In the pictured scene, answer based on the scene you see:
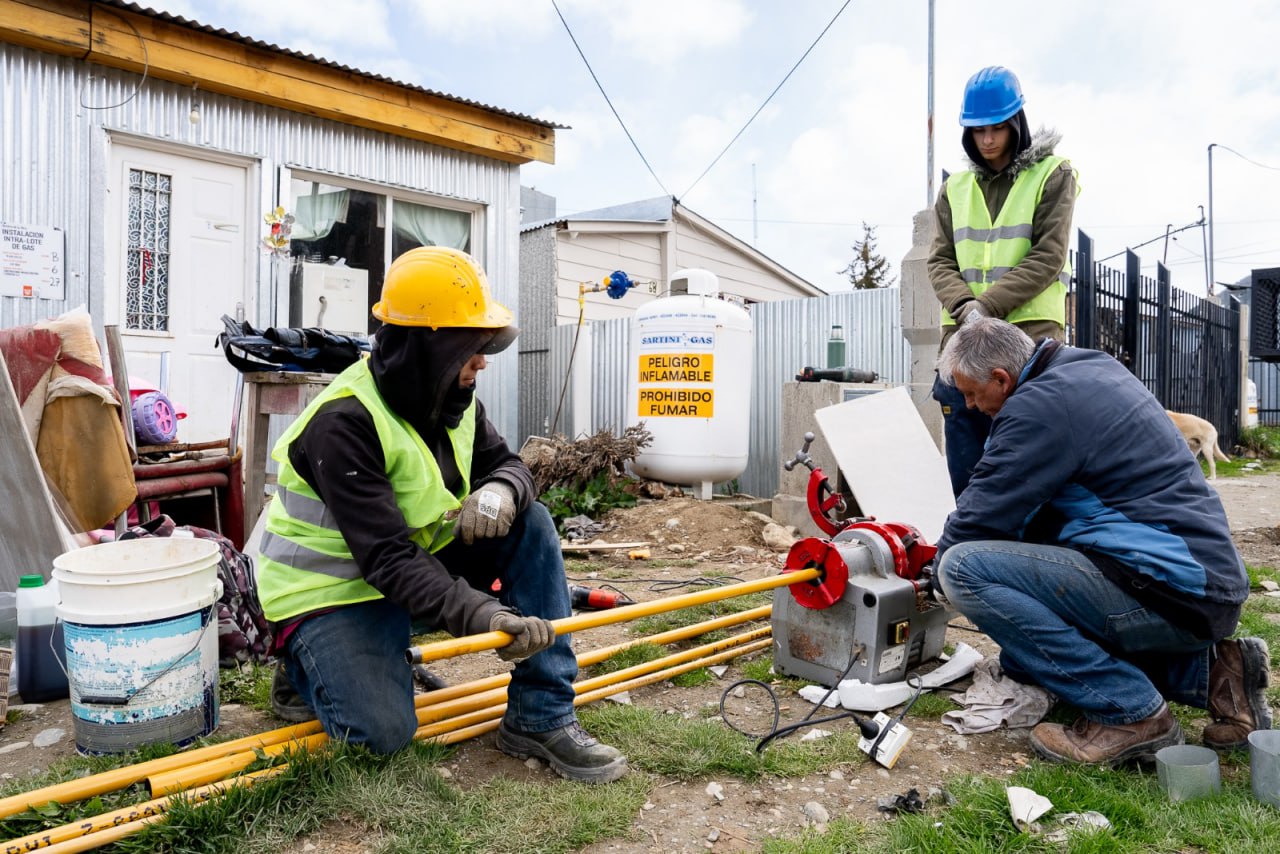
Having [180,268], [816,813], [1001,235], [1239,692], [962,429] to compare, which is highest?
[180,268]

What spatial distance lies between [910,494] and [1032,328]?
79.2 inches

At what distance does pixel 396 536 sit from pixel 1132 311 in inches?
435

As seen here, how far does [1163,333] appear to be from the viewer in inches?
464

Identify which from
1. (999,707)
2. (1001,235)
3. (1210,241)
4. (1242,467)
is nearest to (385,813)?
(999,707)

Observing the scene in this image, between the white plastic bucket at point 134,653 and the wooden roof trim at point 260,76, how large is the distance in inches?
195

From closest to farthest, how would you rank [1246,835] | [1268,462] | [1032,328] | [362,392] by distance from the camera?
1. [1246,835]
2. [362,392]
3. [1032,328]
4. [1268,462]

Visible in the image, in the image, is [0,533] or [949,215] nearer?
[0,533]

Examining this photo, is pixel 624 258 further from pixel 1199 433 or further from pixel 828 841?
pixel 828 841

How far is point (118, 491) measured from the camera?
12.3ft

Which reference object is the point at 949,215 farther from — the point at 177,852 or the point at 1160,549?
the point at 177,852

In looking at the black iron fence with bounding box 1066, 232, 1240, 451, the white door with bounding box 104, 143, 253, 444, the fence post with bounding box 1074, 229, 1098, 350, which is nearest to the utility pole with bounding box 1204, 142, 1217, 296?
the black iron fence with bounding box 1066, 232, 1240, 451

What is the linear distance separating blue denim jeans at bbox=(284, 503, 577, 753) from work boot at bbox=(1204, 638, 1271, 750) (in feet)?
6.48

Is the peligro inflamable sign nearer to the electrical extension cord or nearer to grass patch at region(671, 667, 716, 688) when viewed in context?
grass patch at region(671, 667, 716, 688)

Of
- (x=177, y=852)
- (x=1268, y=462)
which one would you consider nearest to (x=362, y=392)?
(x=177, y=852)
